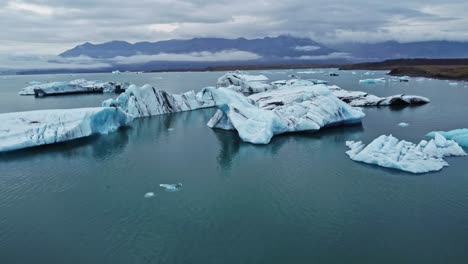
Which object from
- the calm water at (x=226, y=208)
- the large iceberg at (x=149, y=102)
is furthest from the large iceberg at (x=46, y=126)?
the large iceberg at (x=149, y=102)

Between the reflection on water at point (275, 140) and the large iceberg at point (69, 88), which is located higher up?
the large iceberg at point (69, 88)

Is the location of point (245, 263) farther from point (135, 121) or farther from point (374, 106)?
point (374, 106)

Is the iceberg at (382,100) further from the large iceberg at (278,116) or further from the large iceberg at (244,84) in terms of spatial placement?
the large iceberg at (244,84)

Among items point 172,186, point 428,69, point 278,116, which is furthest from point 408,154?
point 428,69

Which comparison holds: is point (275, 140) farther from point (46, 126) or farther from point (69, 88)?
point (69, 88)

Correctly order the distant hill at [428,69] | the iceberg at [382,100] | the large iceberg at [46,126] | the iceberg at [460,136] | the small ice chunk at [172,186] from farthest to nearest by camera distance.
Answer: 1. the distant hill at [428,69]
2. the iceberg at [382,100]
3. the large iceberg at [46,126]
4. the iceberg at [460,136]
5. the small ice chunk at [172,186]

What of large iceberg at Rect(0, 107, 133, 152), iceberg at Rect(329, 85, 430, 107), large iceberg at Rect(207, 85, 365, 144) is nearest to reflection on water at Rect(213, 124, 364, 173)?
large iceberg at Rect(207, 85, 365, 144)

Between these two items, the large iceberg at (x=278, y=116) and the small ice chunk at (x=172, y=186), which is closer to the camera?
the small ice chunk at (x=172, y=186)

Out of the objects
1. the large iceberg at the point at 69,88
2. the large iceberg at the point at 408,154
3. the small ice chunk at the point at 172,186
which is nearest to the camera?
the small ice chunk at the point at 172,186
